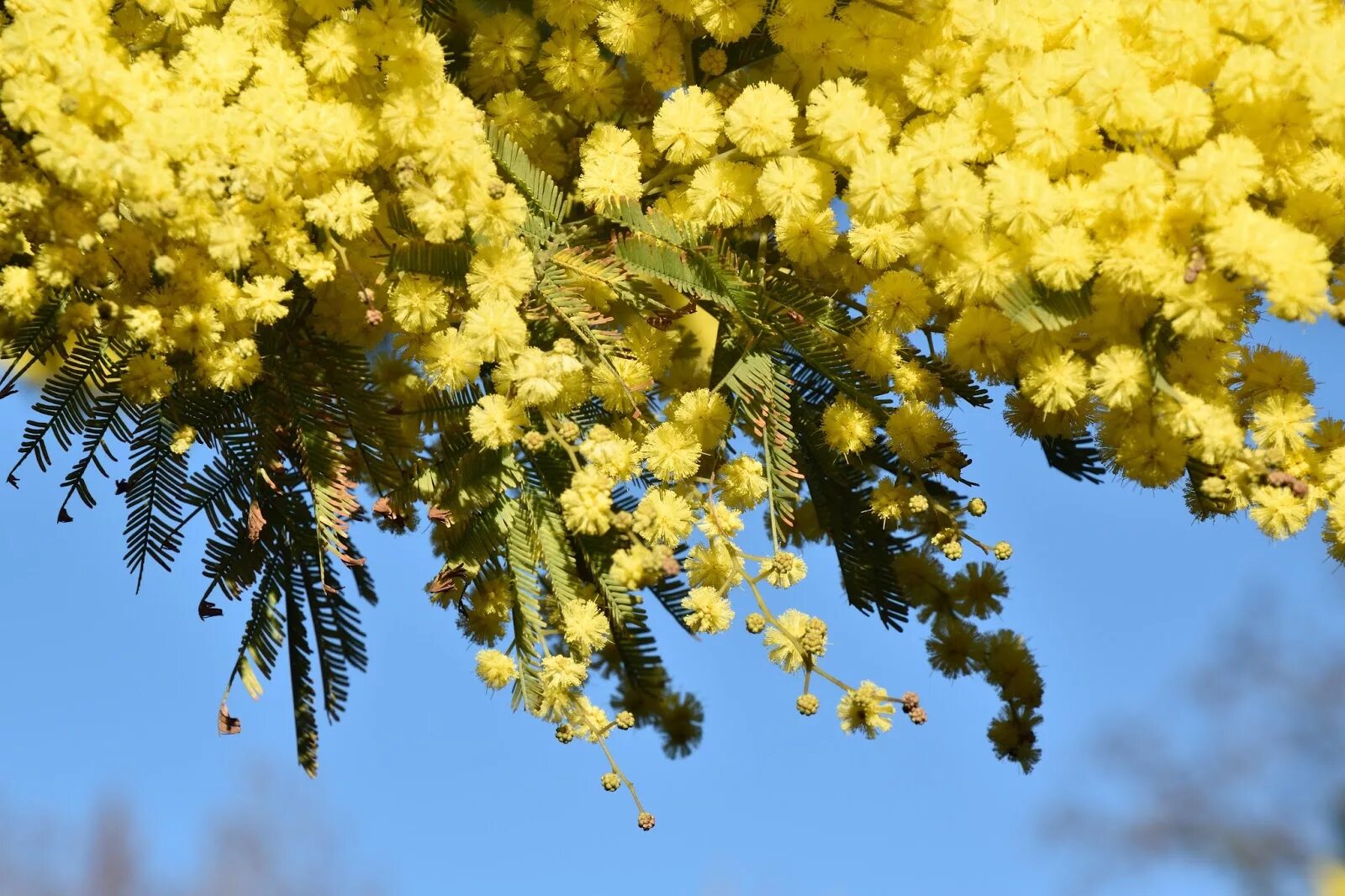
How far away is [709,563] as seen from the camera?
5.27 ft

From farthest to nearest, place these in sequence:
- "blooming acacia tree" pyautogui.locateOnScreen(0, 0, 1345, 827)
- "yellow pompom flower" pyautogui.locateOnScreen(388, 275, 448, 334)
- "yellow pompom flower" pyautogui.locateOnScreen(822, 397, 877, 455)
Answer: "yellow pompom flower" pyautogui.locateOnScreen(822, 397, 877, 455) → "yellow pompom flower" pyautogui.locateOnScreen(388, 275, 448, 334) → "blooming acacia tree" pyautogui.locateOnScreen(0, 0, 1345, 827)

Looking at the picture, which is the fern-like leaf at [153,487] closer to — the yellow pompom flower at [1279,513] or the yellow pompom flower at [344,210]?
the yellow pompom flower at [344,210]

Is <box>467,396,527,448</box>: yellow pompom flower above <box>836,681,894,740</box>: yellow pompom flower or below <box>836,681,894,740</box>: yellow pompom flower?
above

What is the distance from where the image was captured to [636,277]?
1630 millimetres

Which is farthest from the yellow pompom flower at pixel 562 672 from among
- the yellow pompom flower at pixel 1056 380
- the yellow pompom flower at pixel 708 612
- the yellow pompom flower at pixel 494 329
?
the yellow pompom flower at pixel 1056 380

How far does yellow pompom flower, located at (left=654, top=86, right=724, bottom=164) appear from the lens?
1622 mm

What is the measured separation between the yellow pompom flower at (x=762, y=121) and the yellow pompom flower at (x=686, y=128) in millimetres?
32

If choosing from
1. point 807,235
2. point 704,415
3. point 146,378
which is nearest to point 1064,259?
point 807,235

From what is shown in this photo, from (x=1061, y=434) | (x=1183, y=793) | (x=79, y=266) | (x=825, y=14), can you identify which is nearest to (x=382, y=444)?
(x=79, y=266)

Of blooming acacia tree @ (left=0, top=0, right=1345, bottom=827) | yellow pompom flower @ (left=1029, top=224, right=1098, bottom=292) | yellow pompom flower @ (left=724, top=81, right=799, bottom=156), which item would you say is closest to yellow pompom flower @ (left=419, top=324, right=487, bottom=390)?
blooming acacia tree @ (left=0, top=0, right=1345, bottom=827)

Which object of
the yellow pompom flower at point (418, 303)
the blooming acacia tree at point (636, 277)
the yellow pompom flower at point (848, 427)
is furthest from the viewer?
the yellow pompom flower at point (848, 427)

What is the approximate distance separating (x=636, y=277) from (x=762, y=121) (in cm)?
23

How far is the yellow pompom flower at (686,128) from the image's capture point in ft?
5.32

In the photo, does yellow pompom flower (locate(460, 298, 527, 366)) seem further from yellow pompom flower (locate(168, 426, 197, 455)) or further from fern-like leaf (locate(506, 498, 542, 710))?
yellow pompom flower (locate(168, 426, 197, 455))
